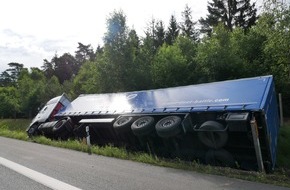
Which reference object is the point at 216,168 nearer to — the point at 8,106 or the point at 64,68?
the point at 8,106

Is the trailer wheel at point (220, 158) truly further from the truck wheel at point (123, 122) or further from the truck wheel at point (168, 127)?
the truck wheel at point (123, 122)

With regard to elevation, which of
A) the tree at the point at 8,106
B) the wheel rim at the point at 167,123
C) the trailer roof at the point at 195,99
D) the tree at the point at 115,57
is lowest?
the tree at the point at 8,106

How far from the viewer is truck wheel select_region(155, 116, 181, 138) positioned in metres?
10.2

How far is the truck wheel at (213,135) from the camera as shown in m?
9.35

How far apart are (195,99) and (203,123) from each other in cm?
124

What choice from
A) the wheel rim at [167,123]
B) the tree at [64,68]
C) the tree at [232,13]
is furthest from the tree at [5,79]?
the wheel rim at [167,123]

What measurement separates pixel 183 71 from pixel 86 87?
10.4 meters

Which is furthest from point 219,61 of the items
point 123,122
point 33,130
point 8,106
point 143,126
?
point 8,106

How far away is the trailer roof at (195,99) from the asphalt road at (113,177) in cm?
258

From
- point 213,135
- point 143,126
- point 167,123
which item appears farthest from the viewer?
point 143,126

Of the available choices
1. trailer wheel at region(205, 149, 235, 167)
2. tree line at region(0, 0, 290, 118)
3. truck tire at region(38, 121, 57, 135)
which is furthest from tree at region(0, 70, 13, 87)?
trailer wheel at region(205, 149, 235, 167)

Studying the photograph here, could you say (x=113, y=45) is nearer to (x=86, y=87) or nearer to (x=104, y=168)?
(x=86, y=87)

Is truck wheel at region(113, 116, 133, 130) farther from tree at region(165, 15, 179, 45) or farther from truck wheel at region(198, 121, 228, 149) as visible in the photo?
tree at region(165, 15, 179, 45)

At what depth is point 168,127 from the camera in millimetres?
10266
